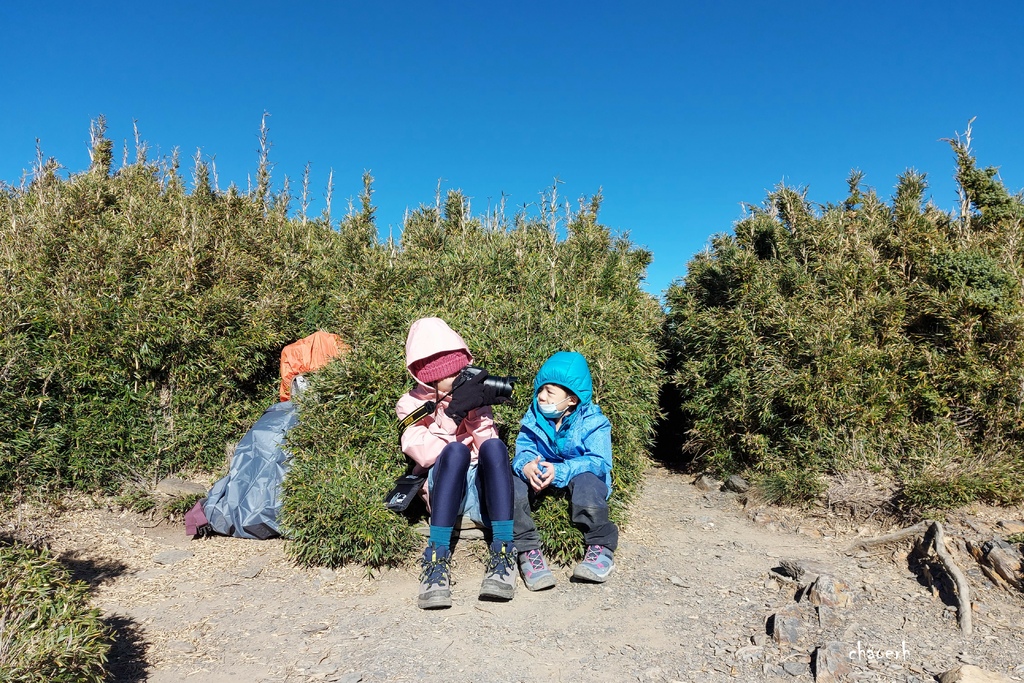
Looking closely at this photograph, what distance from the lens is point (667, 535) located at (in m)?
4.26

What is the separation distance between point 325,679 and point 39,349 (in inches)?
123

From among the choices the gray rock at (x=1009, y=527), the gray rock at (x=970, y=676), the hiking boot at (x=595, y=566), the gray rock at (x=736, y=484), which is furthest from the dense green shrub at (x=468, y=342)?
the gray rock at (x=1009, y=527)

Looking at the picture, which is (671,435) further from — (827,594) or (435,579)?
(435,579)

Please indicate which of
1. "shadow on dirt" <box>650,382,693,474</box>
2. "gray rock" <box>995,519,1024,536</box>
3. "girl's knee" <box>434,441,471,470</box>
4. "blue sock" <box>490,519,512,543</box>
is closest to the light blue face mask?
"girl's knee" <box>434,441,471,470</box>

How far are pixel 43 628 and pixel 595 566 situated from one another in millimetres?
2337

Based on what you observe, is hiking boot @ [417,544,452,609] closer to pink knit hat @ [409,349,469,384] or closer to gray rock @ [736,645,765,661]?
pink knit hat @ [409,349,469,384]

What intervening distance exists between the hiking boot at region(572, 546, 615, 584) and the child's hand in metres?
0.47

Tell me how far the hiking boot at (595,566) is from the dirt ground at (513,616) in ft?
0.24

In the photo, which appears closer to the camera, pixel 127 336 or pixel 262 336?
pixel 127 336

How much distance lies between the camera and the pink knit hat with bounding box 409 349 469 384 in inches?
131

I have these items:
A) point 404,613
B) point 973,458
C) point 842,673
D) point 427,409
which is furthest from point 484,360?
point 973,458

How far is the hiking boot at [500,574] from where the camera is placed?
300 centimetres

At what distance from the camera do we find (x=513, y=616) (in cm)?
293

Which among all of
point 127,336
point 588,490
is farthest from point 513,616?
point 127,336
